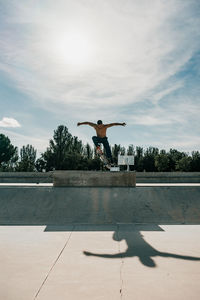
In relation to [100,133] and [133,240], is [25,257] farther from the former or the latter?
[100,133]

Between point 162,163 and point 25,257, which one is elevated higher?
point 162,163

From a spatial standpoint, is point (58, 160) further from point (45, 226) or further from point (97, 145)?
point (45, 226)

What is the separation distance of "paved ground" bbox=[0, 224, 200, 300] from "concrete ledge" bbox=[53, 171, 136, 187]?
483 centimetres

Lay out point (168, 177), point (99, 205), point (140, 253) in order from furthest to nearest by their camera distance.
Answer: point (168, 177)
point (99, 205)
point (140, 253)

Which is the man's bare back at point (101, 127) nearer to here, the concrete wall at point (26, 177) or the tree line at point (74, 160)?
the concrete wall at point (26, 177)

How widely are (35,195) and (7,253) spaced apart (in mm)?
5630

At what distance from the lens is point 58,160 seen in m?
57.8

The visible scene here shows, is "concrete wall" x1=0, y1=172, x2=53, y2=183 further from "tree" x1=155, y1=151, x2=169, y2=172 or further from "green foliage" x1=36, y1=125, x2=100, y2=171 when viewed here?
"tree" x1=155, y1=151, x2=169, y2=172

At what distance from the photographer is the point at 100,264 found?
16.8ft

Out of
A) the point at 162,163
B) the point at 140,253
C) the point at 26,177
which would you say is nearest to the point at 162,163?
the point at 162,163

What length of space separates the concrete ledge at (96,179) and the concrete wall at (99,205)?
90cm

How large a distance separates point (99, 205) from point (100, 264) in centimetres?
559

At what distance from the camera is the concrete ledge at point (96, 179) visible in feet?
43.2

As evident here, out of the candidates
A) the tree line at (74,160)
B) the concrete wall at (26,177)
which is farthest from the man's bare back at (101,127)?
the tree line at (74,160)
